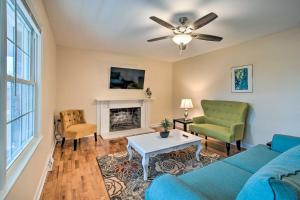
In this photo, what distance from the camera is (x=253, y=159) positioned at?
6.25 ft

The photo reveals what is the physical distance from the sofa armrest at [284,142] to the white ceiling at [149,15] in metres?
1.75

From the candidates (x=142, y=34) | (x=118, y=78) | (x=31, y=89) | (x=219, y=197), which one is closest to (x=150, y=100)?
(x=118, y=78)

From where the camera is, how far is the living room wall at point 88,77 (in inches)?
163

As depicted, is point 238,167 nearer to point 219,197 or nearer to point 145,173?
point 219,197

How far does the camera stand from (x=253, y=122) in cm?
354

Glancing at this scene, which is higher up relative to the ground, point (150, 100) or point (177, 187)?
point (150, 100)

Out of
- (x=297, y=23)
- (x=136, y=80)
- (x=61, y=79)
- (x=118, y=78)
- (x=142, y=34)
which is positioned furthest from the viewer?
(x=136, y=80)

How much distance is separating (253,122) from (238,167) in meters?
2.24

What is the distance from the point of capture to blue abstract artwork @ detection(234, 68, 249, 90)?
3.63m

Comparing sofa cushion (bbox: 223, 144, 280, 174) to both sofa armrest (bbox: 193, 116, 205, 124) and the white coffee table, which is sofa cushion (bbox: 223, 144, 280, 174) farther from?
sofa armrest (bbox: 193, 116, 205, 124)

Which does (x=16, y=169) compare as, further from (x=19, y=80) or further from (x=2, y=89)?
(x=19, y=80)

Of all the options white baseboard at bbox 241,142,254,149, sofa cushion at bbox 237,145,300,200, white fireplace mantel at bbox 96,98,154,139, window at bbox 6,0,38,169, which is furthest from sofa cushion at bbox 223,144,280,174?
white fireplace mantel at bbox 96,98,154,139

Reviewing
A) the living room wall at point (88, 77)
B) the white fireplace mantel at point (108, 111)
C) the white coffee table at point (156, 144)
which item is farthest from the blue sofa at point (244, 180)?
the living room wall at point (88, 77)

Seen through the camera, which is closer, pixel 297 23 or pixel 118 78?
pixel 297 23
